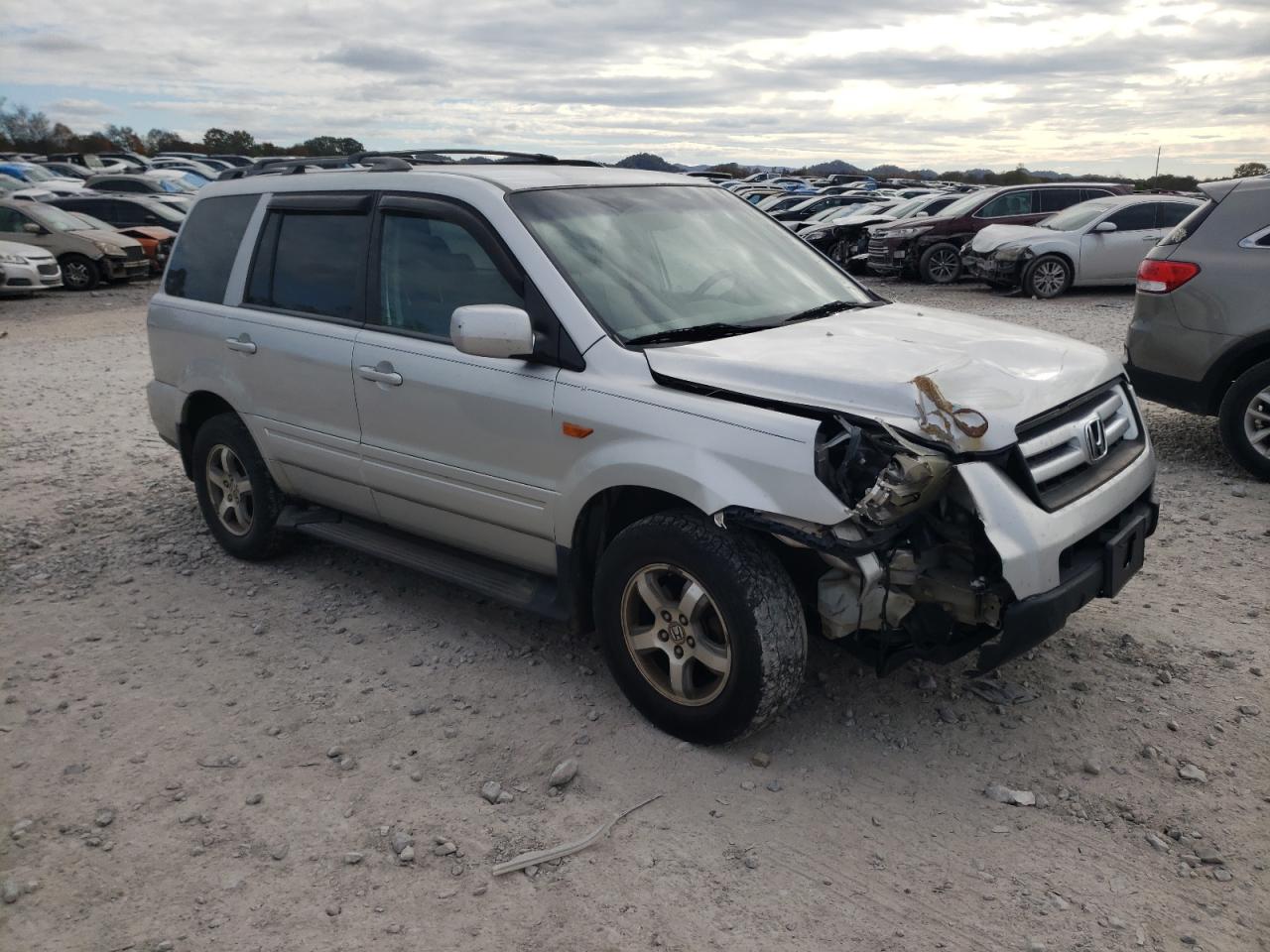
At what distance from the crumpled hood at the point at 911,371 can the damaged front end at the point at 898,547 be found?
0.08 metres

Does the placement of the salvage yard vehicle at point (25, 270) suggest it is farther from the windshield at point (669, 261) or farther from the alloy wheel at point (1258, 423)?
the alloy wheel at point (1258, 423)

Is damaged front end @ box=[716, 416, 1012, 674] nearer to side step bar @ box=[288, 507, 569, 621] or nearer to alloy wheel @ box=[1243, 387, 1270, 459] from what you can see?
side step bar @ box=[288, 507, 569, 621]

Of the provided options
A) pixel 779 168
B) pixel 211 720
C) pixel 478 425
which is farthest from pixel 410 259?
pixel 779 168

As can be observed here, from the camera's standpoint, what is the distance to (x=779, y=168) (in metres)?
88.1

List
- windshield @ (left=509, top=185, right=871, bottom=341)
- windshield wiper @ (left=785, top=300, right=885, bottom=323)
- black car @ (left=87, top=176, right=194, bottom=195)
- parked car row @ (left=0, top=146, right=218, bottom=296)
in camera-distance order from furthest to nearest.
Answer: black car @ (left=87, top=176, right=194, bottom=195)
parked car row @ (left=0, top=146, right=218, bottom=296)
windshield wiper @ (left=785, top=300, right=885, bottom=323)
windshield @ (left=509, top=185, right=871, bottom=341)

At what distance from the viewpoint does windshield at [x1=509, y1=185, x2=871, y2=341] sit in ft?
13.0

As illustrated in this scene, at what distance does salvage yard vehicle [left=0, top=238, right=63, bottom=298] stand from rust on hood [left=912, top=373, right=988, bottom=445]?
18.1 meters

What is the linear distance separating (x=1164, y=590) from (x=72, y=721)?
4.63 meters

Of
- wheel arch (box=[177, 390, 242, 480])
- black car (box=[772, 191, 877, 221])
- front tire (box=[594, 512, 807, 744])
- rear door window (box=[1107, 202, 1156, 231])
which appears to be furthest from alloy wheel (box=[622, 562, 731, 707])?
black car (box=[772, 191, 877, 221])

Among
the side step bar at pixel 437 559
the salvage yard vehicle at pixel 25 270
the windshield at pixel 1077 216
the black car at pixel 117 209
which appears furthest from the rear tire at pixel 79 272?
the windshield at pixel 1077 216

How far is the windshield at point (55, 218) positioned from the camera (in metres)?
18.8

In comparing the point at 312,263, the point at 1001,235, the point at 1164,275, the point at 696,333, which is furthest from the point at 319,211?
Result: the point at 1001,235

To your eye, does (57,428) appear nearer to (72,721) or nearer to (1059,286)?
(72,721)

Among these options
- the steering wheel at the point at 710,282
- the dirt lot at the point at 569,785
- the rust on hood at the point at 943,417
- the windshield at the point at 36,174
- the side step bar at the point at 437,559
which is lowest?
the dirt lot at the point at 569,785
